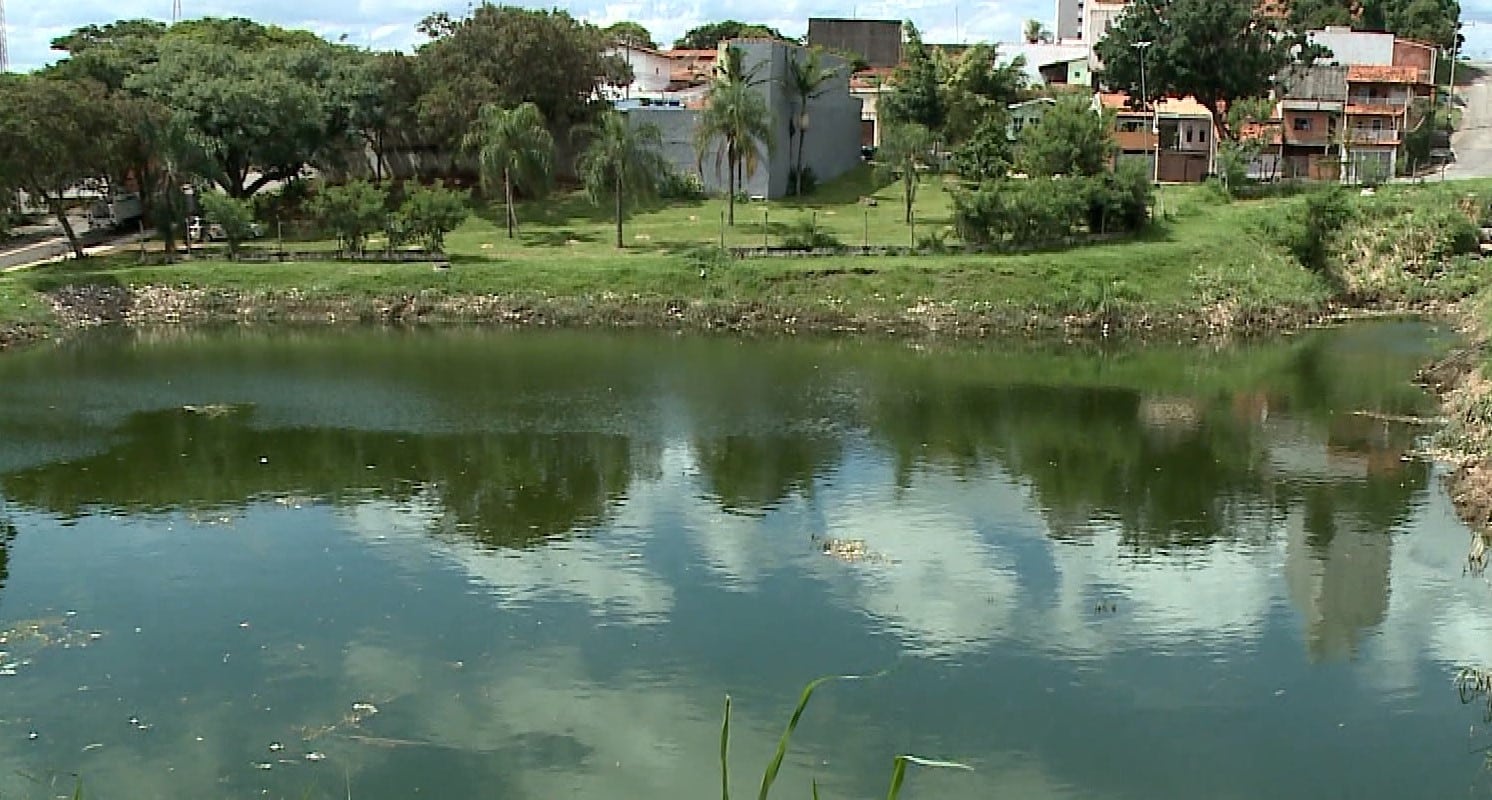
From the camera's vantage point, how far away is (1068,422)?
2978cm

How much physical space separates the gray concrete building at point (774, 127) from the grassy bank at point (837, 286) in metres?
8.55

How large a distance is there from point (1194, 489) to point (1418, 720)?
9.75 meters

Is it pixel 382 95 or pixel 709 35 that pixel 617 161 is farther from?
pixel 709 35

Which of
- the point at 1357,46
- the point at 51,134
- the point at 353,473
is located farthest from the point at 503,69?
the point at 1357,46

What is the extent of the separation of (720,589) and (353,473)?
30.4 feet

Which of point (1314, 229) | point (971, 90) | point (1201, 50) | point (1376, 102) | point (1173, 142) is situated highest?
point (1201, 50)

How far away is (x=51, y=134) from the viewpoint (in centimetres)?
4153

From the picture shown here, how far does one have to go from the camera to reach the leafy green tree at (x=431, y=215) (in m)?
46.9

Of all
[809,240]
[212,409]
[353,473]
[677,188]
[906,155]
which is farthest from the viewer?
Result: [677,188]

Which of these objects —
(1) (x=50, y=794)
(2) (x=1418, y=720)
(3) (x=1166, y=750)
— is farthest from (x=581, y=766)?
(2) (x=1418, y=720)

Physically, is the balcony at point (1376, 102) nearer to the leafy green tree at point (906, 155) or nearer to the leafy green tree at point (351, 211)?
the leafy green tree at point (906, 155)

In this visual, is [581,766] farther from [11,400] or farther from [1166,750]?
[11,400]

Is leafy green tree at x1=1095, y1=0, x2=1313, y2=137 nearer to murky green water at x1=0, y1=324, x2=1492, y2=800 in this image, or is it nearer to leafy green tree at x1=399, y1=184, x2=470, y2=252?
murky green water at x1=0, y1=324, x2=1492, y2=800

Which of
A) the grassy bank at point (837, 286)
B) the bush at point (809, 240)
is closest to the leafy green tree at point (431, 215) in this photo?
the grassy bank at point (837, 286)
